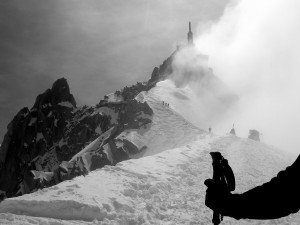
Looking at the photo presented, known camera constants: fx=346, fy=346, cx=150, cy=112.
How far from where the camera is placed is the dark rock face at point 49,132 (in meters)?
105

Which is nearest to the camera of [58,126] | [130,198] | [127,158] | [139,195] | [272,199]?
[272,199]

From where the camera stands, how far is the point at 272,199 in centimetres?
165

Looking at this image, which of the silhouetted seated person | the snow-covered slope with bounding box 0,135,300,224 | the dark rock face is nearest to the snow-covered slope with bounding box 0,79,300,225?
the snow-covered slope with bounding box 0,135,300,224

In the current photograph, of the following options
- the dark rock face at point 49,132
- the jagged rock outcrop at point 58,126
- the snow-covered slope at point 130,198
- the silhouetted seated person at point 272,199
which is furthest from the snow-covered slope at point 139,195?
the dark rock face at point 49,132

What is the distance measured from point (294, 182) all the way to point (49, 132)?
406ft

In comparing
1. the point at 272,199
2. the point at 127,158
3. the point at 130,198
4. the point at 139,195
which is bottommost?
the point at 272,199

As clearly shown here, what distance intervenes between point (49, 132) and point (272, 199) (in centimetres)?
12357

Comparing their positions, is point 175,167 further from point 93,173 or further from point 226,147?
point 226,147

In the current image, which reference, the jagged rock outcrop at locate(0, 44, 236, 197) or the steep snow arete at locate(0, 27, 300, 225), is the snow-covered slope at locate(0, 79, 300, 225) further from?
the jagged rock outcrop at locate(0, 44, 236, 197)

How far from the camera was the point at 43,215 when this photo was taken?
1300 cm

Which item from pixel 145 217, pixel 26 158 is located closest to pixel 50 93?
pixel 26 158

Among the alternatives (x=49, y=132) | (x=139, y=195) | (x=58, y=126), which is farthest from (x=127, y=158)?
(x=58, y=126)

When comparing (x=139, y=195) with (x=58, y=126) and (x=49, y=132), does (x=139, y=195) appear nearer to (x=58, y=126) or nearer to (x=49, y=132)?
(x=49, y=132)

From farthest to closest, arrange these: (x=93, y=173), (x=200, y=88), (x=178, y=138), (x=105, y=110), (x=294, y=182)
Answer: (x=200, y=88)
(x=105, y=110)
(x=178, y=138)
(x=93, y=173)
(x=294, y=182)
